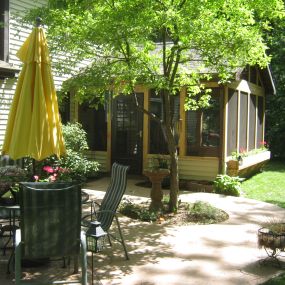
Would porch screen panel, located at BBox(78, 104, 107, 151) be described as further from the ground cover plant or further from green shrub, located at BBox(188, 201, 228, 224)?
green shrub, located at BBox(188, 201, 228, 224)

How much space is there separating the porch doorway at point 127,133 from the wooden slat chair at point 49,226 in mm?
7970

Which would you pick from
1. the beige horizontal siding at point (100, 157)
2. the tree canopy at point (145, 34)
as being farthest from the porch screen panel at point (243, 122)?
the tree canopy at point (145, 34)

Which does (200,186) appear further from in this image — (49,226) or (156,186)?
(49,226)

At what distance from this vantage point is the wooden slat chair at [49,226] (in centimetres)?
396

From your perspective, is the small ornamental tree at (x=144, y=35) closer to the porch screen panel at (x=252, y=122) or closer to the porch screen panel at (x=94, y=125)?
the porch screen panel at (x=94, y=125)

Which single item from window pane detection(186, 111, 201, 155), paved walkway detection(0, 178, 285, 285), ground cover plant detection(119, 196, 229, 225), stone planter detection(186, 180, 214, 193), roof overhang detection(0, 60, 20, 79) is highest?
roof overhang detection(0, 60, 20, 79)

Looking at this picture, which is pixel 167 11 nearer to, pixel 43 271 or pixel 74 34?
pixel 74 34

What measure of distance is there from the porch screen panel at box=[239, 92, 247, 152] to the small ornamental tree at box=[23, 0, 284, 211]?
5330 mm

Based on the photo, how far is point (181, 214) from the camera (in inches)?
305

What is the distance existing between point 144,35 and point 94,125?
6.28 m

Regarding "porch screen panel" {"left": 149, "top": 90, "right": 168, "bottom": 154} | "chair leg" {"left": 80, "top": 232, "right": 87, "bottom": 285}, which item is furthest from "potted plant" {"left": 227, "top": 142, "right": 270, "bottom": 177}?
"chair leg" {"left": 80, "top": 232, "right": 87, "bottom": 285}

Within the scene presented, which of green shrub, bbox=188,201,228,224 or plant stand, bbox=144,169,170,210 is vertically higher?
plant stand, bbox=144,169,170,210

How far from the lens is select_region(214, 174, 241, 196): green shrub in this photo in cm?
1012

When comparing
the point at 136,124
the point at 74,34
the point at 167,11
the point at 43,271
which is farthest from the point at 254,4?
the point at 136,124
